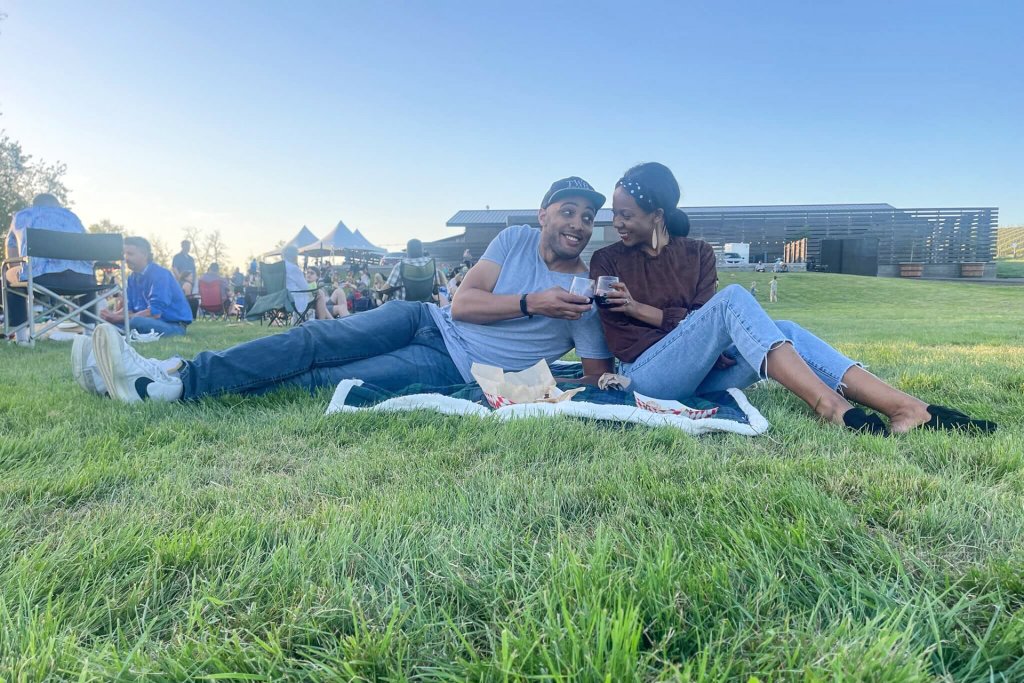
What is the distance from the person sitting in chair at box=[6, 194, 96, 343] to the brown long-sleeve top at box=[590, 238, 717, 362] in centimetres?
560

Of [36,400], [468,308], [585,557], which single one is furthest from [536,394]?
[36,400]

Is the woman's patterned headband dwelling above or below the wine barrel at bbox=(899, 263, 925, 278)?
above

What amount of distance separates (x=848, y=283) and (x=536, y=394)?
80.6ft

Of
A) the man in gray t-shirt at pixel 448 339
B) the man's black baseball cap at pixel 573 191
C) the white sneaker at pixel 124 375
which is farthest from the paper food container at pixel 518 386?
the white sneaker at pixel 124 375

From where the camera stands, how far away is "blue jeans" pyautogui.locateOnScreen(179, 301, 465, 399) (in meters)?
2.51

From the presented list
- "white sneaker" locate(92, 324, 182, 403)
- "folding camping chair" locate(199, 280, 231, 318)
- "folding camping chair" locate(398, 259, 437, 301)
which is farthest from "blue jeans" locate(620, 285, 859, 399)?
"folding camping chair" locate(199, 280, 231, 318)

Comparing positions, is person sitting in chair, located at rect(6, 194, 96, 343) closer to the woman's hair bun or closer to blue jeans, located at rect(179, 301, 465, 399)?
blue jeans, located at rect(179, 301, 465, 399)

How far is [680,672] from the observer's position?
2.28ft

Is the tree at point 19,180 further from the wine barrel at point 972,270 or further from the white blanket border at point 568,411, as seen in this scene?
the wine barrel at point 972,270

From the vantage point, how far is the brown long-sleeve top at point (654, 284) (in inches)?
102

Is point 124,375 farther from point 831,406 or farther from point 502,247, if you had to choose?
point 831,406

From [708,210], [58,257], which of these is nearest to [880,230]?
[708,210]

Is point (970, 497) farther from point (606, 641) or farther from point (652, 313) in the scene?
point (652, 313)

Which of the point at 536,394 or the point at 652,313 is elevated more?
the point at 652,313
